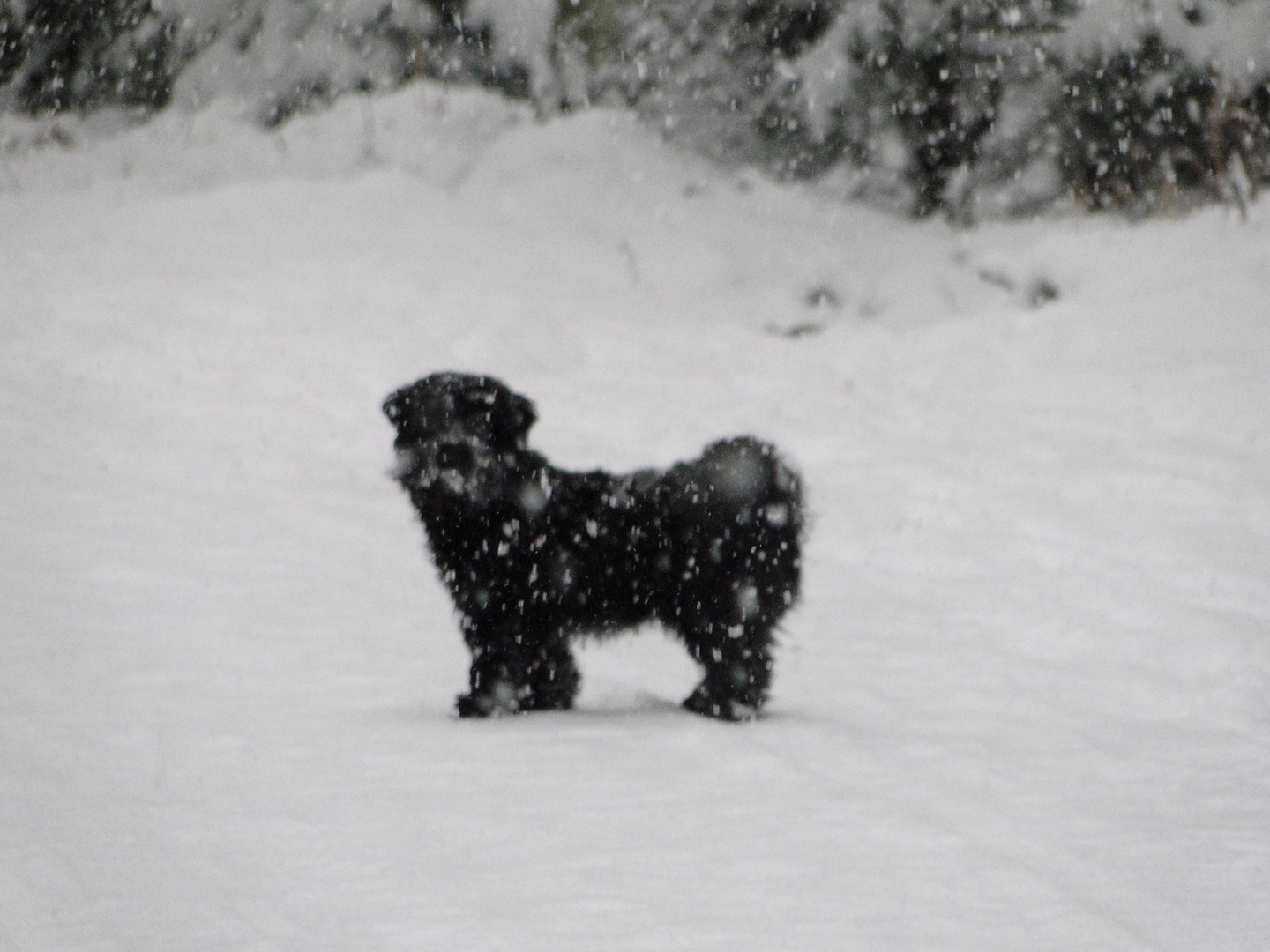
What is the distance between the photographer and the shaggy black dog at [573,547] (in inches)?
224

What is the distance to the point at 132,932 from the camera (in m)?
3.21

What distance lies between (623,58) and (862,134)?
2.73 m

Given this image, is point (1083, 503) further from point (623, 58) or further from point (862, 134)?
point (623, 58)

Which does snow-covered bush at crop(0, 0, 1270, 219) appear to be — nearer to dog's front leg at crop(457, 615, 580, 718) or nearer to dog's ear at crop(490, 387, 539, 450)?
dog's ear at crop(490, 387, 539, 450)

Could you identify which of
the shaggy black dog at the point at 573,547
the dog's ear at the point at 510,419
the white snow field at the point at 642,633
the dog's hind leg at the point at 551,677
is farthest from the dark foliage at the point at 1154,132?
the dog's hind leg at the point at 551,677

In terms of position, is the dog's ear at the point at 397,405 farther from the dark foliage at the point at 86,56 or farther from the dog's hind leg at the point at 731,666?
the dark foliage at the point at 86,56

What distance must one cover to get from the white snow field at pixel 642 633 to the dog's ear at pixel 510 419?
1.12 meters

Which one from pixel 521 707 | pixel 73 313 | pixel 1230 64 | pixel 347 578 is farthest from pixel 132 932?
pixel 1230 64

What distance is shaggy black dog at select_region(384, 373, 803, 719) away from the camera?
5.70m

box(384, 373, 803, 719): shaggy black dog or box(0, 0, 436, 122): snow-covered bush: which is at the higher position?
box(0, 0, 436, 122): snow-covered bush

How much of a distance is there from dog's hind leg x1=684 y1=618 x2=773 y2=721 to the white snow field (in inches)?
7.2

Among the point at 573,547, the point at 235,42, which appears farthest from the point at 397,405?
the point at 235,42

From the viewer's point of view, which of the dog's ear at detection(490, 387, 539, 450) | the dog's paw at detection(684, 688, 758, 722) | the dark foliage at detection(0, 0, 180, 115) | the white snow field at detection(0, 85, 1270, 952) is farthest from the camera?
the dark foliage at detection(0, 0, 180, 115)

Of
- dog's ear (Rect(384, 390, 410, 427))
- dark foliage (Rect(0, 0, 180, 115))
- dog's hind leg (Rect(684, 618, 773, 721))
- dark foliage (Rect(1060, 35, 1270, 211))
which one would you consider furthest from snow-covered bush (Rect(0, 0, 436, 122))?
dog's hind leg (Rect(684, 618, 773, 721))
